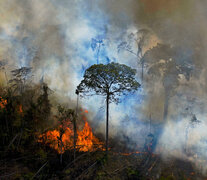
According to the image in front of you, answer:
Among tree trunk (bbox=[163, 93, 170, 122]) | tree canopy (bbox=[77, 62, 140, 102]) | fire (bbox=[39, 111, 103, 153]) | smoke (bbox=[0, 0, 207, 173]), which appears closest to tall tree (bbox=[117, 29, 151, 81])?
smoke (bbox=[0, 0, 207, 173])

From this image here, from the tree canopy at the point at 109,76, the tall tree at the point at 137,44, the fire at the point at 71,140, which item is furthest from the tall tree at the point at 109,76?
the tall tree at the point at 137,44

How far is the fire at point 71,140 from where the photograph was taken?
16234mm

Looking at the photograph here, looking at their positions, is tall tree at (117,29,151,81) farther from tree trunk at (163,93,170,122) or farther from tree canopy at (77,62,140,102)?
tree canopy at (77,62,140,102)

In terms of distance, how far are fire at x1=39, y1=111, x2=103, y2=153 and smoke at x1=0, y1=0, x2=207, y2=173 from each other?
2371 mm

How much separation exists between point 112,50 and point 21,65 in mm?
16102

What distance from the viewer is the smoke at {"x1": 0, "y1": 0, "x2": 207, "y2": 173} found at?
2127cm

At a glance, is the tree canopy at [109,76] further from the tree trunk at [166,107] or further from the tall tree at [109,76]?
the tree trunk at [166,107]

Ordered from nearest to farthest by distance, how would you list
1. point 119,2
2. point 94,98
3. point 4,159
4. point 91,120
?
point 4,159
point 91,120
point 94,98
point 119,2

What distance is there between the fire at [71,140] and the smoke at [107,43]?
2.37 m

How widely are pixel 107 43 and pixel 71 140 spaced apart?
16942 millimetres

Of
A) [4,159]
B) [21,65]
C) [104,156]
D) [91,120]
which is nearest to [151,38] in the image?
[91,120]

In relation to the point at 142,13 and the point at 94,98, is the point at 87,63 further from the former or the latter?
the point at 142,13

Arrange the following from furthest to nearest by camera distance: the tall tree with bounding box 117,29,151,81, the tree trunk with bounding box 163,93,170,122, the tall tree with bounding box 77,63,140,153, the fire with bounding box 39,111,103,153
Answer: the tall tree with bounding box 117,29,151,81 < the tree trunk with bounding box 163,93,170,122 < the fire with bounding box 39,111,103,153 < the tall tree with bounding box 77,63,140,153

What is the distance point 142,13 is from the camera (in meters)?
26.0
